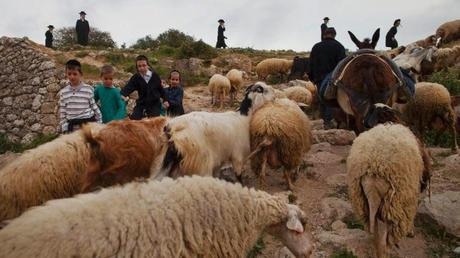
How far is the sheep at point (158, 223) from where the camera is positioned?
7.99 feet

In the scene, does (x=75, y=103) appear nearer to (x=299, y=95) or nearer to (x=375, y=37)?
(x=375, y=37)

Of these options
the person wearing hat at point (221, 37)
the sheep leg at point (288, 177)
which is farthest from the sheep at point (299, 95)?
the person wearing hat at point (221, 37)

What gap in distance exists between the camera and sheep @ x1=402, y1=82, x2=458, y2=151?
305 inches

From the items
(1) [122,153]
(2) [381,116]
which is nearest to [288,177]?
(2) [381,116]

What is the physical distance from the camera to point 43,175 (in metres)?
3.97

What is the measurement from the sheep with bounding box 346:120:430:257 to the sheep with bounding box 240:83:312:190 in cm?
144

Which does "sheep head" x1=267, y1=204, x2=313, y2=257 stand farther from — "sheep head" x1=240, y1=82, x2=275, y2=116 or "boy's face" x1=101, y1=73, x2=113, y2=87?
"boy's face" x1=101, y1=73, x2=113, y2=87

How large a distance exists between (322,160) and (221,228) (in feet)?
14.5

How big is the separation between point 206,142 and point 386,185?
82.6 inches

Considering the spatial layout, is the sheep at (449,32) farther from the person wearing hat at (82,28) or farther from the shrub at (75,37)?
the shrub at (75,37)

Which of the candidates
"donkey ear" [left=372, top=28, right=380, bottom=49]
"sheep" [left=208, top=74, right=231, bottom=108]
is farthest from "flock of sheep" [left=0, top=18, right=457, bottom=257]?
"sheep" [left=208, top=74, right=231, bottom=108]

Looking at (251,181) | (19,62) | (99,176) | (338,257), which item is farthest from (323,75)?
(19,62)

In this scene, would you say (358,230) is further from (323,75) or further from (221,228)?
(323,75)

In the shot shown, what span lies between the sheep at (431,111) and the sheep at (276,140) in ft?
9.60
